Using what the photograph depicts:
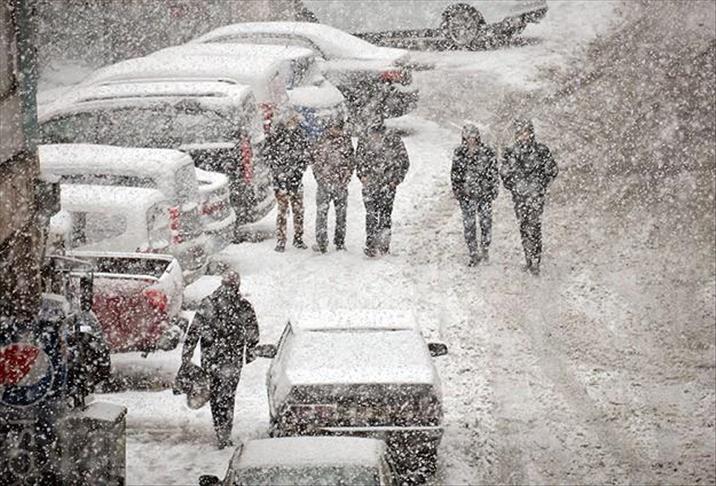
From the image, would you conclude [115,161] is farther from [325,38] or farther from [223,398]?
Result: [325,38]

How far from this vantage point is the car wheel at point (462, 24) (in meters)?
23.0

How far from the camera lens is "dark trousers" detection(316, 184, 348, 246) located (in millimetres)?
13492

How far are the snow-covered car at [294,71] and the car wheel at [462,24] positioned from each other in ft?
18.8

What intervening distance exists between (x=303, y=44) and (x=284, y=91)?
4352mm

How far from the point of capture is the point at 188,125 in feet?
44.3

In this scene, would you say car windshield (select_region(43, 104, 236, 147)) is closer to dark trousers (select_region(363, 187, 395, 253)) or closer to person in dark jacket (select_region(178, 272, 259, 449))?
dark trousers (select_region(363, 187, 395, 253))

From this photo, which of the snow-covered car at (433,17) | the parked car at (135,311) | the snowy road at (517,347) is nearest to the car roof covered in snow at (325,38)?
the snow-covered car at (433,17)

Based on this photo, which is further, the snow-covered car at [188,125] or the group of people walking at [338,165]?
the snow-covered car at [188,125]

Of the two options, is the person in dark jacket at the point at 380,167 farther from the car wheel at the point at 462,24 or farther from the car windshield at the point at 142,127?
the car wheel at the point at 462,24

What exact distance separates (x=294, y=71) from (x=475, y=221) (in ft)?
15.5

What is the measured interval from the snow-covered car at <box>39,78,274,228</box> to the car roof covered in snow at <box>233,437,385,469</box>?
643 centimetres

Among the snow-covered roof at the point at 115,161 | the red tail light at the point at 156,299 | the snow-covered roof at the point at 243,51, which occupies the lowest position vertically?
the red tail light at the point at 156,299

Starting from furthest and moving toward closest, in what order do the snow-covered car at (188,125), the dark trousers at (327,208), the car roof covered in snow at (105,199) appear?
the dark trousers at (327,208) < the snow-covered car at (188,125) < the car roof covered in snow at (105,199)

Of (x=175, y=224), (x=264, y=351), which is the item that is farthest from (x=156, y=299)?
(x=175, y=224)
